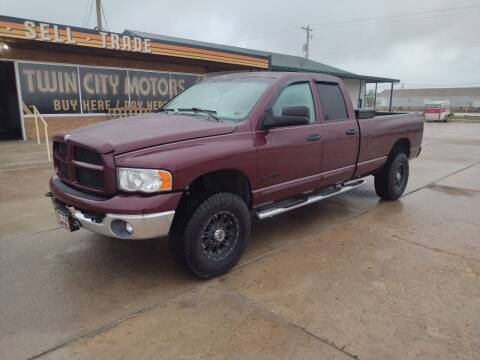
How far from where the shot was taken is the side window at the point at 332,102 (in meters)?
4.75

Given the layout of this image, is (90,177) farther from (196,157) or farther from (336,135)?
(336,135)

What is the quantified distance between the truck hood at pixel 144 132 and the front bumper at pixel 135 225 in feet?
1.74

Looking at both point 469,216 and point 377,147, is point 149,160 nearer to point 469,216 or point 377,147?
point 377,147

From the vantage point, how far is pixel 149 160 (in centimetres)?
299

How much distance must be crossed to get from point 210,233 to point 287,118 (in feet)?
4.45

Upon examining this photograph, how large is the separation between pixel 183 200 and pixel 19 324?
152 centimetres

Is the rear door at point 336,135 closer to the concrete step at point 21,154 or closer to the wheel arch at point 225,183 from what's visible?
the wheel arch at point 225,183

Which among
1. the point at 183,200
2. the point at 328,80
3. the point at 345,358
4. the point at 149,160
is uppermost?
the point at 328,80

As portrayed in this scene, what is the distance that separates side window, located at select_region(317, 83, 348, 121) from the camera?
4.75 metres

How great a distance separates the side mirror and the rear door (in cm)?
78

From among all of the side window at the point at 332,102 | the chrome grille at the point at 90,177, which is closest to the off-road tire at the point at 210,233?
the chrome grille at the point at 90,177

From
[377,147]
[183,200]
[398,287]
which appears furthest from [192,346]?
[377,147]

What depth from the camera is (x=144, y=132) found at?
3.31 meters

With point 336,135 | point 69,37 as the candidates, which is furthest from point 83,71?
point 336,135
